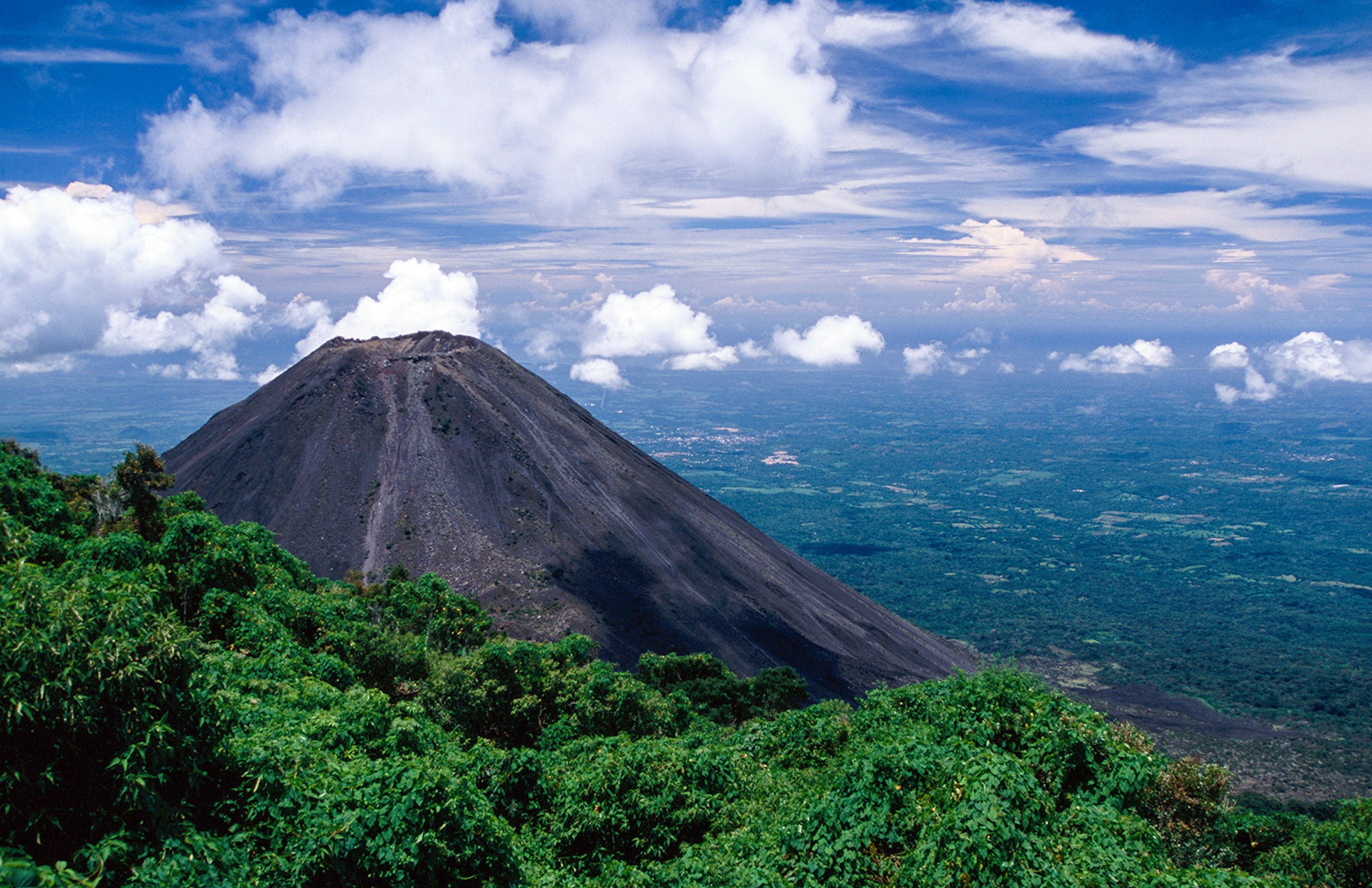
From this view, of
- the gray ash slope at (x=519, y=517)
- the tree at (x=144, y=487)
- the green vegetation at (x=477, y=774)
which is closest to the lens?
the green vegetation at (x=477, y=774)

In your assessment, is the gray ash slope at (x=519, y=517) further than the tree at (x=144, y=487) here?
Yes

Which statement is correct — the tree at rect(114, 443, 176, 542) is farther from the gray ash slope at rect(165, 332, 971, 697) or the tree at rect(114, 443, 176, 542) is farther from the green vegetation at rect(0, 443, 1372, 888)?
the gray ash slope at rect(165, 332, 971, 697)

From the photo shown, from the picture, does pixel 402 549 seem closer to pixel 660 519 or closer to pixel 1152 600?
pixel 660 519

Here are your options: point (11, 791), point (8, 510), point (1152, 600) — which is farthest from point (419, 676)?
point (1152, 600)

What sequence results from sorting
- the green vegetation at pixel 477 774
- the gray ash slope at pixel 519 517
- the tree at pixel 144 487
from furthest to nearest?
1. the gray ash slope at pixel 519 517
2. the tree at pixel 144 487
3. the green vegetation at pixel 477 774

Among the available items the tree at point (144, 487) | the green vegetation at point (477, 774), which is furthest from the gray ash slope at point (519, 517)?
the green vegetation at point (477, 774)

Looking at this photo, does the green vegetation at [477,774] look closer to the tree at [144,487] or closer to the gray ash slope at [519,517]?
the tree at [144,487]
